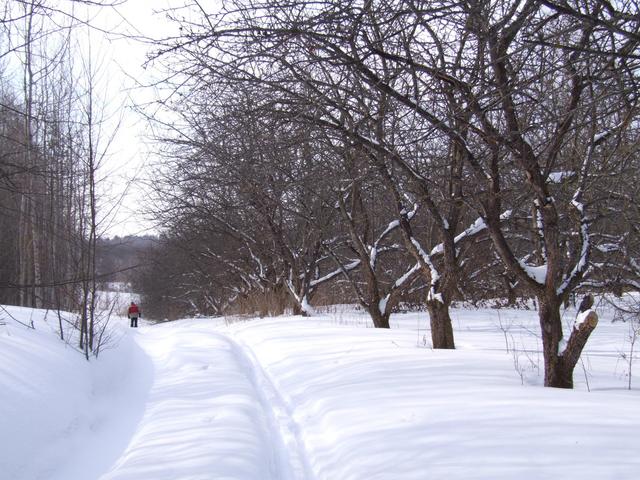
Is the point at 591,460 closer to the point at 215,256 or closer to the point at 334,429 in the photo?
the point at 334,429

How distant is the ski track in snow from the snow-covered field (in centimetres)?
2

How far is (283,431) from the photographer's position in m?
4.85

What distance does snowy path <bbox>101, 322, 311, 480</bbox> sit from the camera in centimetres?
383

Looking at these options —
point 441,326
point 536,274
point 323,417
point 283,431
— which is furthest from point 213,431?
point 441,326

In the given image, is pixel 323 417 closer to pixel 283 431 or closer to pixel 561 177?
pixel 283 431

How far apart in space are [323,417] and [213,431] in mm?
1044

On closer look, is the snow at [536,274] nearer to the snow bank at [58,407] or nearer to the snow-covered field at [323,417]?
the snow-covered field at [323,417]

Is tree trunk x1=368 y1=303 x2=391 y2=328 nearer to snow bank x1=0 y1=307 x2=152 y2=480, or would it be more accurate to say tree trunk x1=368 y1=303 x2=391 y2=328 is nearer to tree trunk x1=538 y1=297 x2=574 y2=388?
snow bank x1=0 y1=307 x2=152 y2=480

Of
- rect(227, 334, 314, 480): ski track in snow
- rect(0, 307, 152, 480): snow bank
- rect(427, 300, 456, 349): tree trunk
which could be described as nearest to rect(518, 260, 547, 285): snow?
rect(427, 300, 456, 349): tree trunk

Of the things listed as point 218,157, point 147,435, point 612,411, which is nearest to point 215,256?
point 218,157

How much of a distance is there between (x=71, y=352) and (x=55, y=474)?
3.72 meters

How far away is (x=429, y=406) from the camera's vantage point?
4.36 metres

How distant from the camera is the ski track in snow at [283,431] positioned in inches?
153

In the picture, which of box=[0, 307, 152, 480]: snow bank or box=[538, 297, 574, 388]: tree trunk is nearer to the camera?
box=[0, 307, 152, 480]: snow bank
